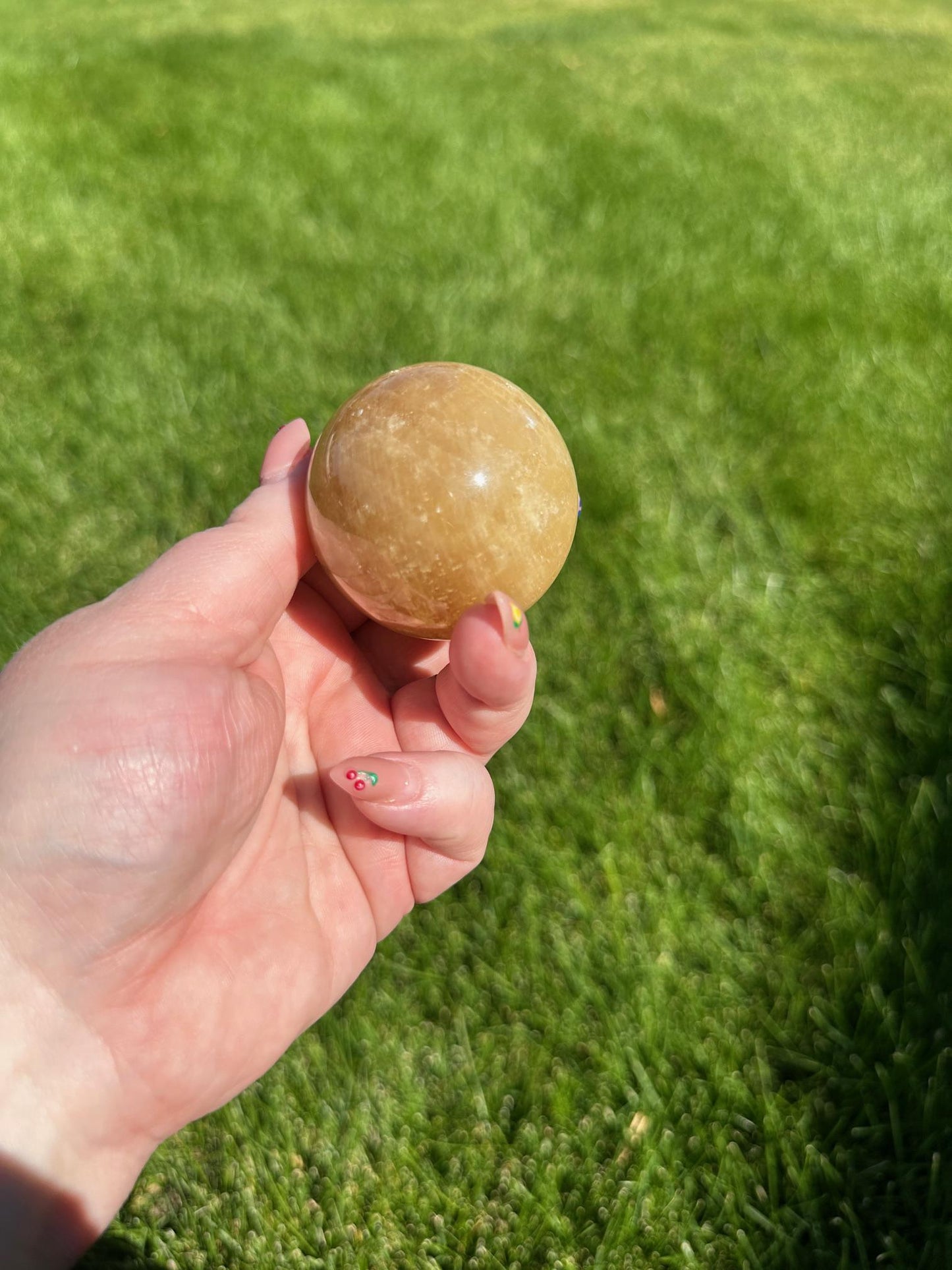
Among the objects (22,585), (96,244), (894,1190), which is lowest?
(894,1190)

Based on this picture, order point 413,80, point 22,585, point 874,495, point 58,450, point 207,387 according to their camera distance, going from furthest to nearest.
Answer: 1. point 413,80
2. point 207,387
3. point 58,450
4. point 874,495
5. point 22,585

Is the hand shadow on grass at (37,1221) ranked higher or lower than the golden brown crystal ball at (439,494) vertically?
lower

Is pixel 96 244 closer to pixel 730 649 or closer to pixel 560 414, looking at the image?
pixel 560 414

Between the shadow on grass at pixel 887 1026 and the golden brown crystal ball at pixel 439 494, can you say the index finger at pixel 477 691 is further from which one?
the shadow on grass at pixel 887 1026

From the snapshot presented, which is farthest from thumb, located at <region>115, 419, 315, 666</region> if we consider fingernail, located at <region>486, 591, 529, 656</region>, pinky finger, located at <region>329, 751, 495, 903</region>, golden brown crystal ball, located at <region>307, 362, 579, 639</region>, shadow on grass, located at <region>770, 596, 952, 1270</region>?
shadow on grass, located at <region>770, 596, 952, 1270</region>

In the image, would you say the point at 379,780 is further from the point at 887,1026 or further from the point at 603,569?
the point at 603,569

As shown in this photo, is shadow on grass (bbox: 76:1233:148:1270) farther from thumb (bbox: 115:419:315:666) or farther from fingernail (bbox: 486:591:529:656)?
fingernail (bbox: 486:591:529:656)

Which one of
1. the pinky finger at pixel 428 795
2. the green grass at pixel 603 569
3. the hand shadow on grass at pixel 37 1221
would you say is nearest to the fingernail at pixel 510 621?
the pinky finger at pixel 428 795

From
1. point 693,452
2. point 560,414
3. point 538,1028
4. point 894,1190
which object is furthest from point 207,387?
point 894,1190
